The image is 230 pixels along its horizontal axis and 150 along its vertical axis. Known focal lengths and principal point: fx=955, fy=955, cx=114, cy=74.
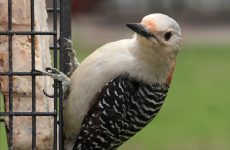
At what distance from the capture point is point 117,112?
7555 mm

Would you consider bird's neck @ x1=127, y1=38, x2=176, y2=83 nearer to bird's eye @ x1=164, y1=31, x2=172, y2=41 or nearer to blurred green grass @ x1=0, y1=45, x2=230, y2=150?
bird's eye @ x1=164, y1=31, x2=172, y2=41

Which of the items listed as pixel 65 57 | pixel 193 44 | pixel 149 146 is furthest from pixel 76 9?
pixel 65 57

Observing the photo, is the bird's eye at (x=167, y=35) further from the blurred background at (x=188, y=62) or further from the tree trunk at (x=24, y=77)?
the blurred background at (x=188, y=62)

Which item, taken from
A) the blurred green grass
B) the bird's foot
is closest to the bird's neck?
the bird's foot

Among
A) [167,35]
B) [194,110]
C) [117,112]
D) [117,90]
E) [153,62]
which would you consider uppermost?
[167,35]

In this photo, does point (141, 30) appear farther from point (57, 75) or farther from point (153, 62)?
point (57, 75)

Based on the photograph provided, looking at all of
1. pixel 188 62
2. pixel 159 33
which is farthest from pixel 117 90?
pixel 188 62

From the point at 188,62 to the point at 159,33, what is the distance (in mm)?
16007

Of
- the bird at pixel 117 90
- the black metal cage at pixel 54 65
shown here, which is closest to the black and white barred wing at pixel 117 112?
the bird at pixel 117 90

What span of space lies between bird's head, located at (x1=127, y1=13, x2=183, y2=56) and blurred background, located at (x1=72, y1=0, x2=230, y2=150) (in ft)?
24.5

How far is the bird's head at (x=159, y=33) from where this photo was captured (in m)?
7.22

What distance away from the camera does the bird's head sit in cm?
722

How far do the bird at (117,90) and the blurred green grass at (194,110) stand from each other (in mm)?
5966

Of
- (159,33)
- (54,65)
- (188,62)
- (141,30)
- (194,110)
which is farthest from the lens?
(188,62)
